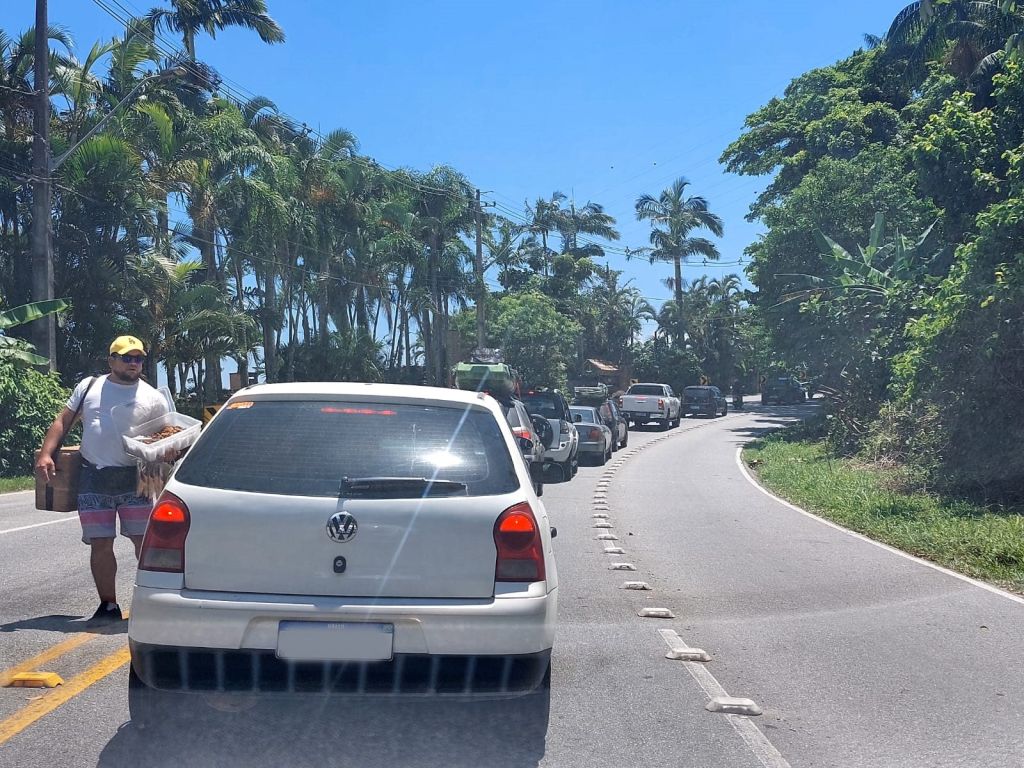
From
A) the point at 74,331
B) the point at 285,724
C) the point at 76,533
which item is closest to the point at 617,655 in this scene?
the point at 285,724

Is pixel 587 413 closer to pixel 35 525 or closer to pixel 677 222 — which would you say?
pixel 35 525

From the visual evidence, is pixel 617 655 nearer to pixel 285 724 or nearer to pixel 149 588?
pixel 285 724

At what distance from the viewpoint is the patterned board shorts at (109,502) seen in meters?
6.68

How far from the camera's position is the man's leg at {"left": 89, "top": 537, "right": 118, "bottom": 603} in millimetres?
6773

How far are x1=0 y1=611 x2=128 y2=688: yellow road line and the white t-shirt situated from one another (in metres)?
1.09

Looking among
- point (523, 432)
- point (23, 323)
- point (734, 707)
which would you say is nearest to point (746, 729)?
point (734, 707)

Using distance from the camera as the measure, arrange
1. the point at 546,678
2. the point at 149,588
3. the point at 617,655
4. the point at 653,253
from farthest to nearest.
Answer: the point at 653,253 < the point at 617,655 < the point at 546,678 < the point at 149,588

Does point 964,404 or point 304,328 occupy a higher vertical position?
point 304,328

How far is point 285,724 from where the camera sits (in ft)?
16.6

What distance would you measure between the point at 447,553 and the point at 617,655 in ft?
8.28

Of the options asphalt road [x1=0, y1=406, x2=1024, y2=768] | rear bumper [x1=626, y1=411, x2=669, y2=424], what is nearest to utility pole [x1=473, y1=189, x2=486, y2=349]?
rear bumper [x1=626, y1=411, x2=669, y2=424]

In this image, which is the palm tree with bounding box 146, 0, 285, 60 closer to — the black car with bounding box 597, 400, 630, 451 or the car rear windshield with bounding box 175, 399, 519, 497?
the black car with bounding box 597, 400, 630, 451

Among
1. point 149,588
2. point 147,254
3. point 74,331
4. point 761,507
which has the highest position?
point 147,254

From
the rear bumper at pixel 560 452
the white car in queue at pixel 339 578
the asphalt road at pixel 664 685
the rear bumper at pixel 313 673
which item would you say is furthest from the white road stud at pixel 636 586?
the rear bumper at pixel 560 452
